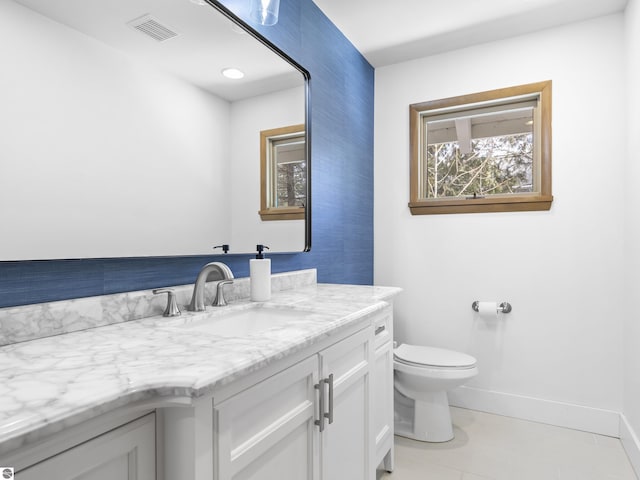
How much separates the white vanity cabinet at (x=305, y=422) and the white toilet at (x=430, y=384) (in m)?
0.74

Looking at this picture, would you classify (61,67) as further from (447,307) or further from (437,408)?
(447,307)

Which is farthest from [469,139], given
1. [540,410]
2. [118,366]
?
[118,366]

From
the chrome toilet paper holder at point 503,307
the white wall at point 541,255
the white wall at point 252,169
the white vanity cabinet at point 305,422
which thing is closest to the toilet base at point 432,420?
the white wall at point 541,255

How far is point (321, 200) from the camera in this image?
225 centimetres

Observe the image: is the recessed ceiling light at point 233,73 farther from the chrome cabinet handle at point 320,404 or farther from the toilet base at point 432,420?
the toilet base at point 432,420

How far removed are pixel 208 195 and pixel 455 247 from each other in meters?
1.82

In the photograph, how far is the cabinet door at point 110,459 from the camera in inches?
22.1

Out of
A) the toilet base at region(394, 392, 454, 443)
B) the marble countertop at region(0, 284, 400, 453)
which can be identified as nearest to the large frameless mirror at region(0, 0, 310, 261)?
the marble countertop at region(0, 284, 400, 453)

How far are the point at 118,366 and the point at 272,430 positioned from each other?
0.39 meters

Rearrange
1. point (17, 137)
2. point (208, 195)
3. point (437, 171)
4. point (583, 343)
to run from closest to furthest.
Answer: point (17, 137) → point (208, 195) → point (583, 343) → point (437, 171)

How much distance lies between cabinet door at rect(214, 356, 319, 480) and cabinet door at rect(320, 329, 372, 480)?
9 cm

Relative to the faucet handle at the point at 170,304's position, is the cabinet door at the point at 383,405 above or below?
below

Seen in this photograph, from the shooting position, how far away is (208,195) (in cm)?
152

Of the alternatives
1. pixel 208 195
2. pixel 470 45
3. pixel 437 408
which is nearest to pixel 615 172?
pixel 470 45
